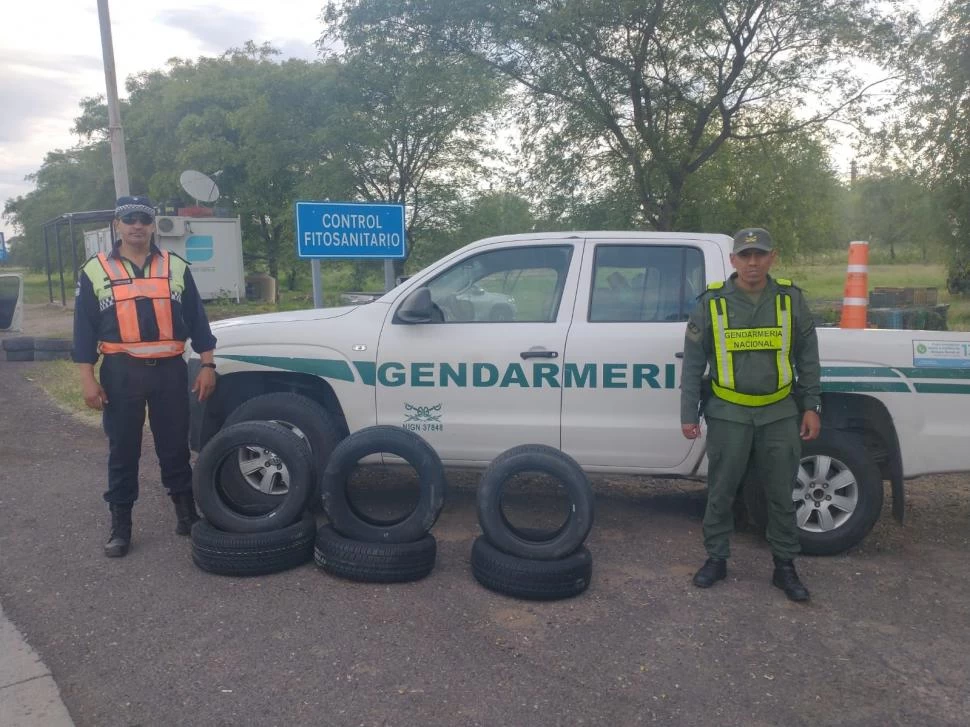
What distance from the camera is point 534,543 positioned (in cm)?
469

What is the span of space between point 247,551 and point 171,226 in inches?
670

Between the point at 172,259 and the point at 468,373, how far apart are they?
1817 mm

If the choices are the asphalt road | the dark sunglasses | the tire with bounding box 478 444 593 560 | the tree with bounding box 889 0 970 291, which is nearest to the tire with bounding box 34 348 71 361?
the asphalt road

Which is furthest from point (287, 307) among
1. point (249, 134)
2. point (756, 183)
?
point (756, 183)

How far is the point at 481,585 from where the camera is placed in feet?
15.3

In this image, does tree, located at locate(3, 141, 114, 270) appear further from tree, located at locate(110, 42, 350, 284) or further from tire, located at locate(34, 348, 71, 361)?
tire, located at locate(34, 348, 71, 361)

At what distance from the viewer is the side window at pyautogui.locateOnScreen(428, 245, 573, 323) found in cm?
539

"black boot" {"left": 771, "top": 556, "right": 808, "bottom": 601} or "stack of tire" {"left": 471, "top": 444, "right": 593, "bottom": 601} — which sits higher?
"stack of tire" {"left": 471, "top": 444, "right": 593, "bottom": 601}

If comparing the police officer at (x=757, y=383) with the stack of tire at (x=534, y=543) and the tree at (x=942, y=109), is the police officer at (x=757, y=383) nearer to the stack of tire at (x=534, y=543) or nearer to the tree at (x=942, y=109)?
the stack of tire at (x=534, y=543)

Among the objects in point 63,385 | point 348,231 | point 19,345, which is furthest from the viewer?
point 19,345

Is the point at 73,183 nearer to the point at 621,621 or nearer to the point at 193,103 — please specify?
the point at 193,103

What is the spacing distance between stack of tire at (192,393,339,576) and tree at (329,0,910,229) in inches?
301

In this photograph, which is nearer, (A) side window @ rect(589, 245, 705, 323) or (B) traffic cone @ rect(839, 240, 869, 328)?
(A) side window @ rect(589, 245, 705, 323)

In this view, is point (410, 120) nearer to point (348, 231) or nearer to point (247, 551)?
point (348, 231)
